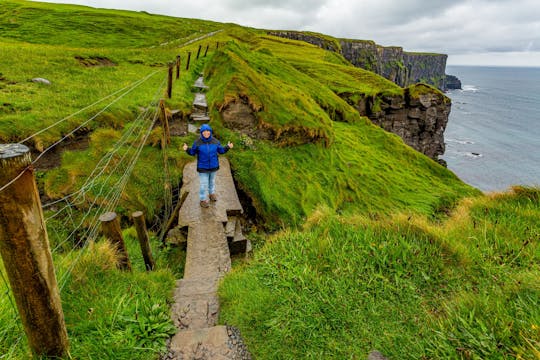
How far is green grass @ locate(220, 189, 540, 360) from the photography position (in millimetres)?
3383

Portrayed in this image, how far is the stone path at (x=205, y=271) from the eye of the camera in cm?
428

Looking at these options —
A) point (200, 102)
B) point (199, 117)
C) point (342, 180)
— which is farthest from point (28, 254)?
point (200, 102)

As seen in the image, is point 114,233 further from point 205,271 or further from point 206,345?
point 206,345

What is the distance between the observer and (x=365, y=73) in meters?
56.5

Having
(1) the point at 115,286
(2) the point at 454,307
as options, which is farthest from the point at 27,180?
(2) the point at 454,307

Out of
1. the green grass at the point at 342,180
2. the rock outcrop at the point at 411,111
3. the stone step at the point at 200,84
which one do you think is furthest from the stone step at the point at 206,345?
the rock outcrop at the point at 411,111

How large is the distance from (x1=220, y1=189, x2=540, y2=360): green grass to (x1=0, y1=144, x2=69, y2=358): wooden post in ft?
8.56

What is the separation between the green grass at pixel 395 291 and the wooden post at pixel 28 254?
2.61 m

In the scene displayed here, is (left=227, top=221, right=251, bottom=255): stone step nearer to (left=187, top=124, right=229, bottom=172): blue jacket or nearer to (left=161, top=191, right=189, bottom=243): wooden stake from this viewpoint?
(left=161, top=191, right=189, bottom=243): wooden stake

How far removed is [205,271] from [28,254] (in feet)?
15.3

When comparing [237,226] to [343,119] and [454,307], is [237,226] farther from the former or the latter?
[343,119]

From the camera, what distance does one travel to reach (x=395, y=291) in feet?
15.3

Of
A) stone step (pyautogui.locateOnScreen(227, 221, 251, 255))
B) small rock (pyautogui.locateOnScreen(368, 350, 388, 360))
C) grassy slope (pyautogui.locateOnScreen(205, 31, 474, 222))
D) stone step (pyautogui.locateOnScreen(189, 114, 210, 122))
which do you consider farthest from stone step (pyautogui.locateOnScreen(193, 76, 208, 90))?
small rock (pyautogui.locateOnScreen(368, 350, 388, 360))

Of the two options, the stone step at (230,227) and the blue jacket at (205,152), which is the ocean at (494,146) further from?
the blue jacket at (205,152)
